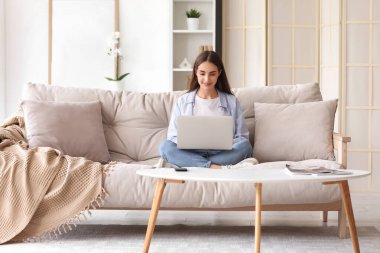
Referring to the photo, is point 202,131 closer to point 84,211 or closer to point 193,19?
point 84,211

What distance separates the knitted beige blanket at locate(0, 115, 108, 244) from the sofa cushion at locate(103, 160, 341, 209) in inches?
4.2

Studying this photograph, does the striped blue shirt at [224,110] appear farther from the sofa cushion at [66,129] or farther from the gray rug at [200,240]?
the gray rug at [200,240]

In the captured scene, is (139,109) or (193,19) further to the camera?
(193,19)

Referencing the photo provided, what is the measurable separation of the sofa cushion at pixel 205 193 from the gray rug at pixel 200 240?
0.19 meters

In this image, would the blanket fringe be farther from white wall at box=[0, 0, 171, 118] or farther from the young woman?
white wall at box=[0, 0, 171, 118]

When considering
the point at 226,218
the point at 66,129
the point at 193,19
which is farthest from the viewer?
the point at 193,19

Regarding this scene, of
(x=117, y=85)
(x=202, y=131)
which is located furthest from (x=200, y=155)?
(x=117, y=85)

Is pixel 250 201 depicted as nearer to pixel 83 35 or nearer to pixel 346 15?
pixel 346 15

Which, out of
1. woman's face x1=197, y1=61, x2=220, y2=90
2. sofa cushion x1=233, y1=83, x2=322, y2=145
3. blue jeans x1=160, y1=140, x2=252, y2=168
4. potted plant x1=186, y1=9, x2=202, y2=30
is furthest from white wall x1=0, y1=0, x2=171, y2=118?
blue jeans x1=160, y1=140, x2=252, y2=168

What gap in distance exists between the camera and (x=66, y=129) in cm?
431

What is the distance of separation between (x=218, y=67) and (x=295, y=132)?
638mm

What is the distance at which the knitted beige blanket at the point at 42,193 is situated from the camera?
356 cm

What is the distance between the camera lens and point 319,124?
4.34 meters

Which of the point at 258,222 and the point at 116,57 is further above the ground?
the point at 116,57
